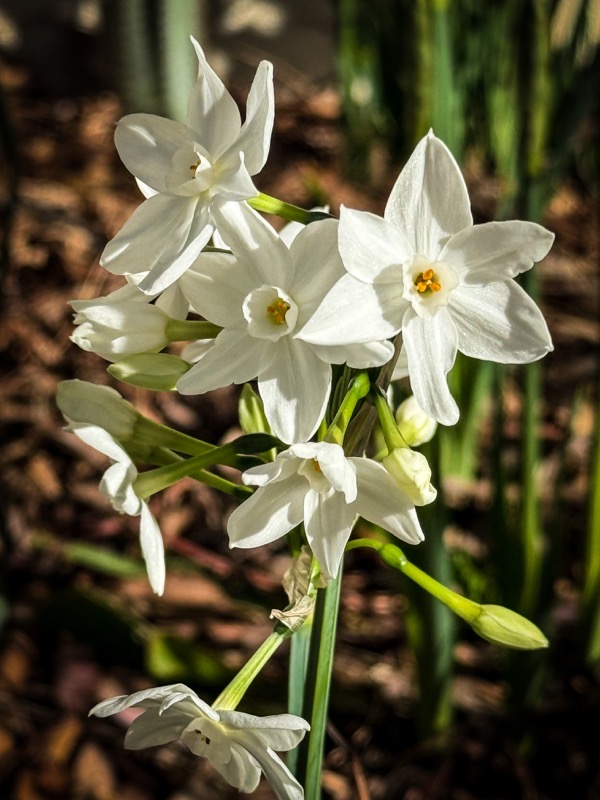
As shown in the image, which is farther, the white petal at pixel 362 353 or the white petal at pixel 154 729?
the white petal at pixel 154 729

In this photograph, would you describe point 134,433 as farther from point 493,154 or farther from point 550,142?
point 493,154

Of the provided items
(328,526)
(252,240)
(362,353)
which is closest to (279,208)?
(252,240)

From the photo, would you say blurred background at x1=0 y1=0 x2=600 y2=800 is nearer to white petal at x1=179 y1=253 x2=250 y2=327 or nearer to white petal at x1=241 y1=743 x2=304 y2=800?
white petal at x1=241 y1=743 x2=304 y2=800

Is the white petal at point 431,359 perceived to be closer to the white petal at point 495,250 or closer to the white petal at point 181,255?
the white petal at point 495,250

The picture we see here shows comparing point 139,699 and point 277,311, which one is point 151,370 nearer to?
point 277,311

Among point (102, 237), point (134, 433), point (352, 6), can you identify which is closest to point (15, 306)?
point (102, 237)

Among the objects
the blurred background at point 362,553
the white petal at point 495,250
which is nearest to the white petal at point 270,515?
the white petal at point 495,250

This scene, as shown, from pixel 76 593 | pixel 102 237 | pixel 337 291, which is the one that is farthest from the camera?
pixel 102 237
